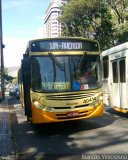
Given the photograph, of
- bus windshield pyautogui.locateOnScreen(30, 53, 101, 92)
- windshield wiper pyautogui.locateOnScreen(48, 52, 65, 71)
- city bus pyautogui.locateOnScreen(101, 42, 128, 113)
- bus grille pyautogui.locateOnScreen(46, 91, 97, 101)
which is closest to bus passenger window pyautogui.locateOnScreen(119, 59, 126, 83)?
city bus pyautogui.locateOnScreen(101, 42, 128, 113)

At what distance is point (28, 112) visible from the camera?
1315 centimetres

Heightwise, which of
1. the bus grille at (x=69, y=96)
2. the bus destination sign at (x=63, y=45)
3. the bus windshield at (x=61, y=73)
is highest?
the bus destination sign at (x=63, y=45)

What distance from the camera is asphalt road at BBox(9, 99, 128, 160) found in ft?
30.3

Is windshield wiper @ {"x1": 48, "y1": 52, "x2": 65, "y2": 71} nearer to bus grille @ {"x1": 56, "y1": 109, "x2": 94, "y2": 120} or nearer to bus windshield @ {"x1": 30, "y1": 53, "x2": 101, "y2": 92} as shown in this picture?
bus windshield @ {"x1": 30, "y1": 53, "x2": 101, "y2": 92}

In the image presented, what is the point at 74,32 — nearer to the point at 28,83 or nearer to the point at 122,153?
the point at 28,83

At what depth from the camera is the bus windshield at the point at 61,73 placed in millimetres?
→ 12133

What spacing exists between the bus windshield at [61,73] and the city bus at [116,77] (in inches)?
91.6

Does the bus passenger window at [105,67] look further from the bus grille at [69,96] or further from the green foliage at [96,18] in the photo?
the green foliage at [96,18]

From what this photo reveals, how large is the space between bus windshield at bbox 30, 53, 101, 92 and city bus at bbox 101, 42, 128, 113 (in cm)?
233

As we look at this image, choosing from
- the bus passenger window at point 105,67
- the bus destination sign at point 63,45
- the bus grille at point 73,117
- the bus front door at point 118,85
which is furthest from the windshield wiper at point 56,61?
the bus passenger window at point 105,67

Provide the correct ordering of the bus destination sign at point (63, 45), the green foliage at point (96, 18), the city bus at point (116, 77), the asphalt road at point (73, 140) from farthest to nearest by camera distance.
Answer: the green foliage at point (96, 18) < the city bus at point (116, 77) < the bus destination sign at point (63, 45) < the asphalt road at point (73, 140)

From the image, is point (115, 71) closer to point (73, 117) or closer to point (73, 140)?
point (73, 117)

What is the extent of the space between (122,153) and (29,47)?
497cm

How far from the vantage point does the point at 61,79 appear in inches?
481
